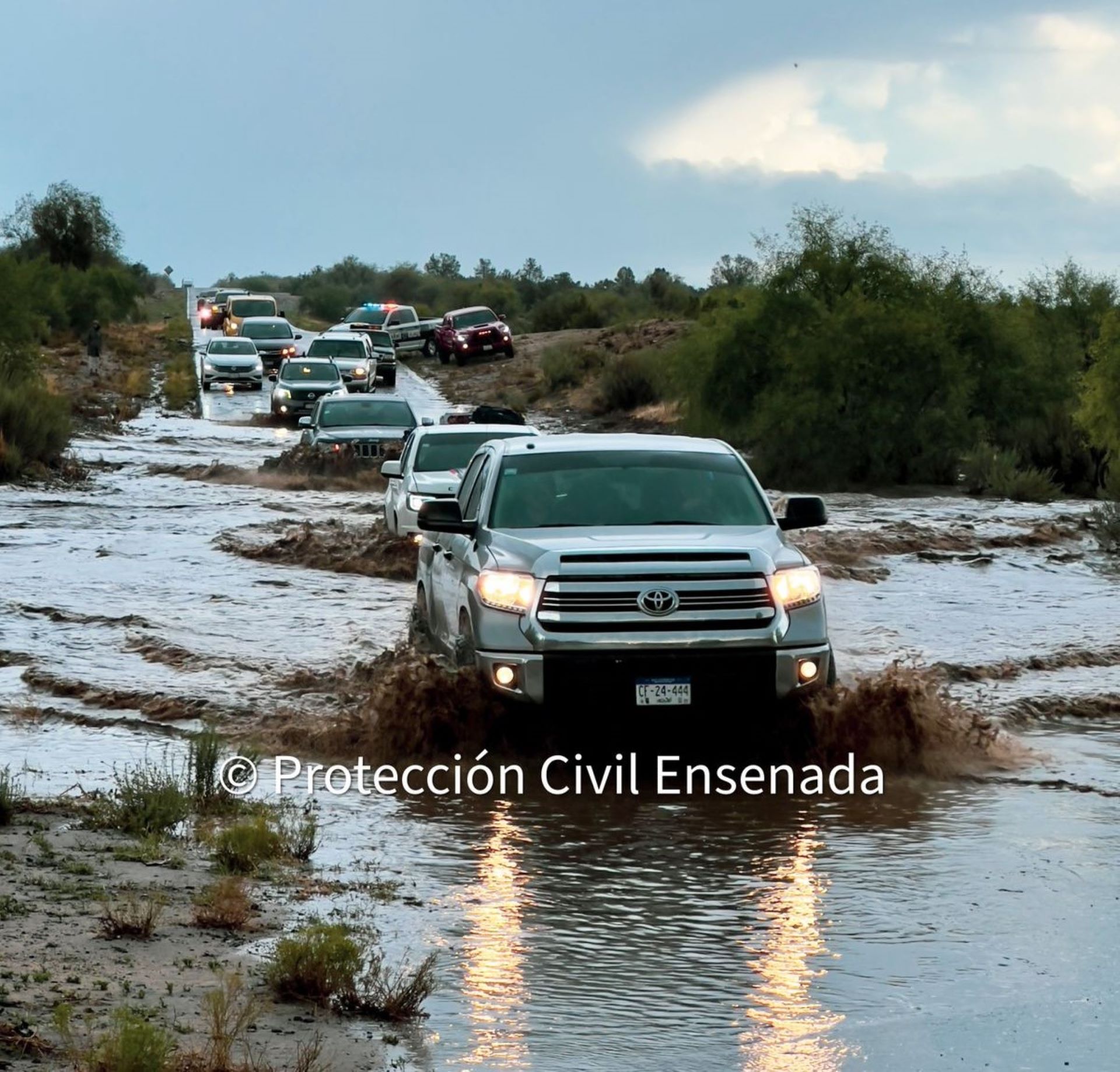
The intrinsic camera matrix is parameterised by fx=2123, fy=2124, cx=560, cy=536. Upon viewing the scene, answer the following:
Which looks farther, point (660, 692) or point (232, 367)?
point (232, 367)

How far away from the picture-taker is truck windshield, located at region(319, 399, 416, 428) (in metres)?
34.1

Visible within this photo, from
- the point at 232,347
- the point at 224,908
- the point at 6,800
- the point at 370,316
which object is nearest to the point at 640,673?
the point at 6,800

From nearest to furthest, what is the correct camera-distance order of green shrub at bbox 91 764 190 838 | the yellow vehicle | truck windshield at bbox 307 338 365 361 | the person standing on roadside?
1. green shrub at bbox 91 764 190 838
2. truck windshield at bbox 307 338 365 361
3. the person standing on roadside
4. the yellow vehicle

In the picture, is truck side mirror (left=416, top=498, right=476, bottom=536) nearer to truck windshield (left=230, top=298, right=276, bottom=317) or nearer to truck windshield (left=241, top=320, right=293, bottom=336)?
truck windshield (left=241, top=320, right=293, bottom=336)

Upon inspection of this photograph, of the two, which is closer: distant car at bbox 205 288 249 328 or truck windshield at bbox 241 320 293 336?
truck windshield at bbox 241 320 293 336

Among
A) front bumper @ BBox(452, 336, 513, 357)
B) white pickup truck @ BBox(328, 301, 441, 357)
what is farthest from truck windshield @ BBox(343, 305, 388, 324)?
front bumper @ BBox(452, 336, 513, 357)

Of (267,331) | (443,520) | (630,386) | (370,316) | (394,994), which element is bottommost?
(394,994)

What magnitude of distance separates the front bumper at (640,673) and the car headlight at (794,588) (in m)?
0.25

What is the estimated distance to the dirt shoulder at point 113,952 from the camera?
235 inches

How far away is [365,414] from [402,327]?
42908 mm

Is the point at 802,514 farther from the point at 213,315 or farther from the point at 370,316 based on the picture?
the point at 213,315

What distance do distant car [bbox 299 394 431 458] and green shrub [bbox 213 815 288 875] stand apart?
950 inches

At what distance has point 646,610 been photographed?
406 inches

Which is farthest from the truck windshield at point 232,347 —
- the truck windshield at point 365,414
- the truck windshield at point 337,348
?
the truck windshield at point 365,414
